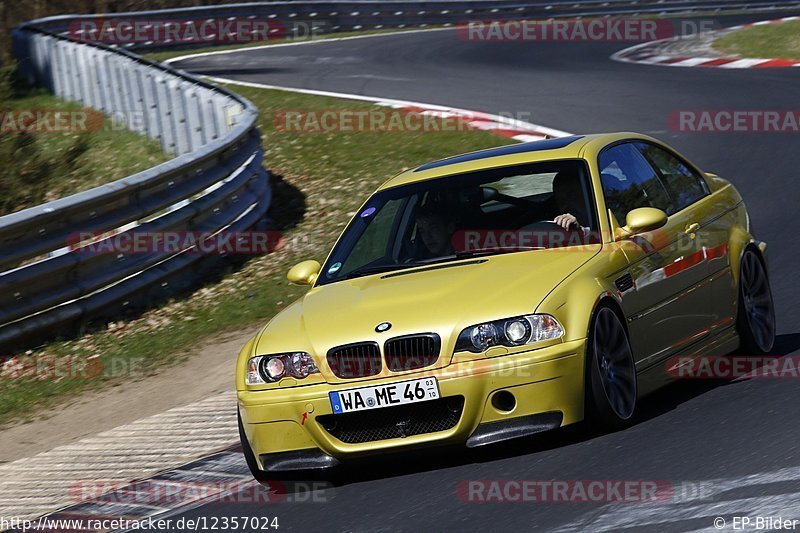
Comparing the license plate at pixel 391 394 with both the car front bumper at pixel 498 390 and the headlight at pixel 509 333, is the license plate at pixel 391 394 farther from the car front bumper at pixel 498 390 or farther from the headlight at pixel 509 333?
the headlight at pixel 509 333

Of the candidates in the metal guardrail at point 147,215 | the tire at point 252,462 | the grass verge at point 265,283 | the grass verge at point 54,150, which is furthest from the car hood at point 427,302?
the grass verge at point 54,150

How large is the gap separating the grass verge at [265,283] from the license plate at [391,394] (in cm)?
380

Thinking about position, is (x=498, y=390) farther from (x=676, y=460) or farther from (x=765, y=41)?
(x=765, y=41)

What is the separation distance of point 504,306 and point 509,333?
13 cm

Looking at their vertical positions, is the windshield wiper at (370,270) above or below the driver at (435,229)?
below

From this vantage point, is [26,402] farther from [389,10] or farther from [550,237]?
[389,10]

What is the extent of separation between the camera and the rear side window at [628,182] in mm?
7242

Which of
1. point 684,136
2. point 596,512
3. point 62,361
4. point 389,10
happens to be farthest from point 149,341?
point 389,10

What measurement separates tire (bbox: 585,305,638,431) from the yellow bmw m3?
0.01 m

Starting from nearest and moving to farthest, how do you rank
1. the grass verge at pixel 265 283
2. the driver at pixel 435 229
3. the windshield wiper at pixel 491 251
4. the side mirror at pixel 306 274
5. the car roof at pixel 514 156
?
the windshield wiper at pixel 491 251 → the driver at pixel 435 229 → the car roof at pixel 514 156 → the side mirror at pixel 306 274 → the grass verge at pixel 265 283

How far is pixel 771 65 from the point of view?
74.9 ft

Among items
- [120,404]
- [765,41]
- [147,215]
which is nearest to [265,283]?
[147,215]

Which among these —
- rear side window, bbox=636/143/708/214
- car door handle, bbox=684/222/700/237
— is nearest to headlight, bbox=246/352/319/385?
car door handle, bbox=684/222/700/237

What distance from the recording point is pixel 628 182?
7.45 meters
